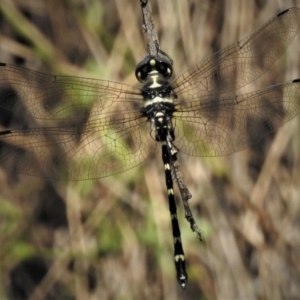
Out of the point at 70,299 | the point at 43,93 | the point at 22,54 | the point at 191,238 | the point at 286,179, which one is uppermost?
the point at 22,54

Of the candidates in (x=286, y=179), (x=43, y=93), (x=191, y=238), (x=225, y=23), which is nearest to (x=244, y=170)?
(x=286, y=179)

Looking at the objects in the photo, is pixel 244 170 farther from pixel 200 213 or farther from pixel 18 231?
pixel 18 231

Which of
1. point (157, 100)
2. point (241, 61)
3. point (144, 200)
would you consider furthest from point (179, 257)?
point (144, 200)

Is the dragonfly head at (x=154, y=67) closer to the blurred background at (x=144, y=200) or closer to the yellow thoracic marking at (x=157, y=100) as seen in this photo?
the yellow thoracic marking at (x=157, y=100)

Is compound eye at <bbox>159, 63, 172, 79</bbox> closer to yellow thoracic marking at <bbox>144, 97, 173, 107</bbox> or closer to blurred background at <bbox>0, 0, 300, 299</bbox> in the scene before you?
yellow thoracic marking at <bbox>144, 97, 173, 107</bbox>

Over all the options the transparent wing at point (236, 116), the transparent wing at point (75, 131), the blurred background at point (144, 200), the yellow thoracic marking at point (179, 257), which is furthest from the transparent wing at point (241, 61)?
the blurred background at point (144, 200)

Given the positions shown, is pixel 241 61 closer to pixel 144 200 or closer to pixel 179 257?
pixel 179 257

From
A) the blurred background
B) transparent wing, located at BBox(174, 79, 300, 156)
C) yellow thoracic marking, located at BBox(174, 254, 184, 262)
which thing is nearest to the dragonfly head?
transparent wing, located at BBox(174, 79, 300, 156)
